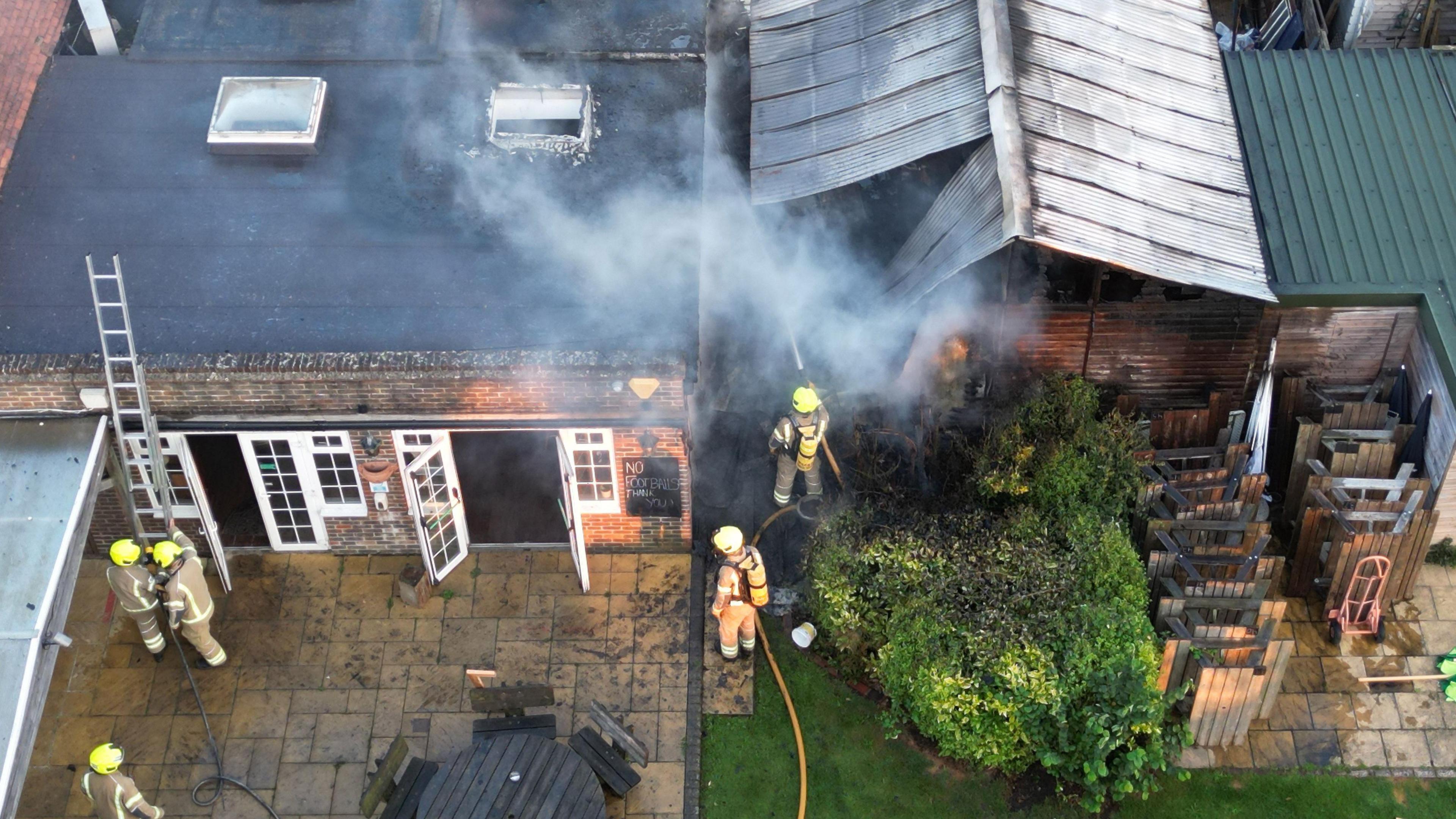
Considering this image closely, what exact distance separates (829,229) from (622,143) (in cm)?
271

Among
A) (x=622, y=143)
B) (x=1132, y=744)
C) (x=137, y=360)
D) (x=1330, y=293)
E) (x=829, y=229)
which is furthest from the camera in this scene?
(x=829, y=229)

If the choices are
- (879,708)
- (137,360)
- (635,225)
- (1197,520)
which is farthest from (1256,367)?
(137,360)

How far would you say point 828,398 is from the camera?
15656mm

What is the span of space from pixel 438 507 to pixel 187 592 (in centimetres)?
244

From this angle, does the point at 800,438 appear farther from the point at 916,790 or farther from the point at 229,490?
the point at 229,490

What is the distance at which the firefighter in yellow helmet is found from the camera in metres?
11.3

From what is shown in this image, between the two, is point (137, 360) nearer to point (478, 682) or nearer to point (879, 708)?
point (478, 682)

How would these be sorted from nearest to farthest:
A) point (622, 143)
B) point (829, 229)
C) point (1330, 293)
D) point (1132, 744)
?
point (1132, 744) < point (1330, 293) < point (622, 143) < point (829, 229)

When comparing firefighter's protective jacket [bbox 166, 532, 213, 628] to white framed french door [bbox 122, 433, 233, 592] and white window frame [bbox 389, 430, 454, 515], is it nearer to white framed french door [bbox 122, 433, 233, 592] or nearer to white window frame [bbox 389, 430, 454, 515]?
white framed french door [bbox 122, 433, 233, 592]

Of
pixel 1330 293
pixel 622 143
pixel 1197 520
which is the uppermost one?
pixel 622 143

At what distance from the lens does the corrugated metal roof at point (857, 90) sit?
47.3 ft

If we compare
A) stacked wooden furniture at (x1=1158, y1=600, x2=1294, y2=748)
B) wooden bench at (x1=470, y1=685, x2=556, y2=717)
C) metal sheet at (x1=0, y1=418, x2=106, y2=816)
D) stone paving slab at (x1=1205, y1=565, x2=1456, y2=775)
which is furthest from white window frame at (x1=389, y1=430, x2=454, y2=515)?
stone paving slab at (x1=1205, y1=565, x2=1456, y2=775)

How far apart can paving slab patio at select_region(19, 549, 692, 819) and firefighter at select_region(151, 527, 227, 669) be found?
1.67 ft

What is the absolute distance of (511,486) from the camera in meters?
15.5
